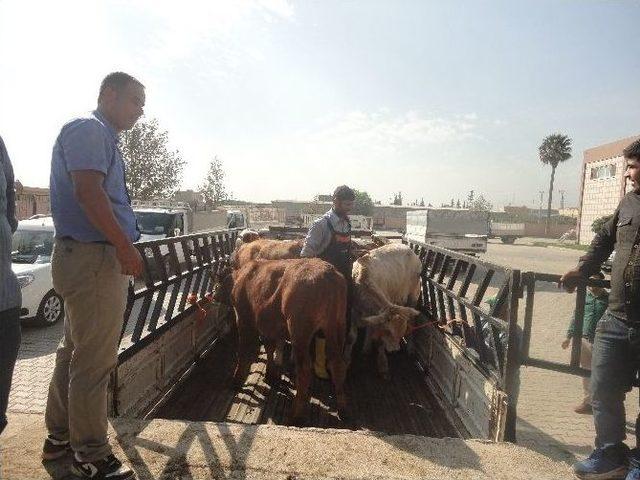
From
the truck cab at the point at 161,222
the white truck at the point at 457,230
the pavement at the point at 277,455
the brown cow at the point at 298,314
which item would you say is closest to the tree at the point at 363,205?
the white truck at the point at 457,230

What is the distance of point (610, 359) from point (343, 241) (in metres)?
3.72

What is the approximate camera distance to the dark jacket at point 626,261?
2.58 meters

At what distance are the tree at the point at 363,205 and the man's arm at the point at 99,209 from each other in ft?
204

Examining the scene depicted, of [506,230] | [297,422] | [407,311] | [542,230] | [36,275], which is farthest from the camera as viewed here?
[542,230]

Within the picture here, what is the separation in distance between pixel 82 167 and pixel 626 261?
3212 mm

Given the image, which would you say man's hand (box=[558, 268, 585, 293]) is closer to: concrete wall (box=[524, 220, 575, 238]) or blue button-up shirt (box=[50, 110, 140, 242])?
blue button-up shirt (box=[50, 110, 140, 242])

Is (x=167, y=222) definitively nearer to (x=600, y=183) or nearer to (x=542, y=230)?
(x=600, y=183)

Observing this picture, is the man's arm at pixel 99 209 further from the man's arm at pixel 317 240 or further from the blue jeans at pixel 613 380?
the man's arm at pixel 317 240

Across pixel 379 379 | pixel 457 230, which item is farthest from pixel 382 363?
pixel 457 230

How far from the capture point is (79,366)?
7.72ft

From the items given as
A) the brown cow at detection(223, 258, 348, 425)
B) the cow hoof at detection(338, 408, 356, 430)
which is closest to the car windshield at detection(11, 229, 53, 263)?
the brown cow at detection(223, 258, 348, 425)

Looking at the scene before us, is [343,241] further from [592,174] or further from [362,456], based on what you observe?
[592,174]

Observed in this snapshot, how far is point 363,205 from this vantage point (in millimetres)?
68250

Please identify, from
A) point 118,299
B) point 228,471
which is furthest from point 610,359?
point 118,299
